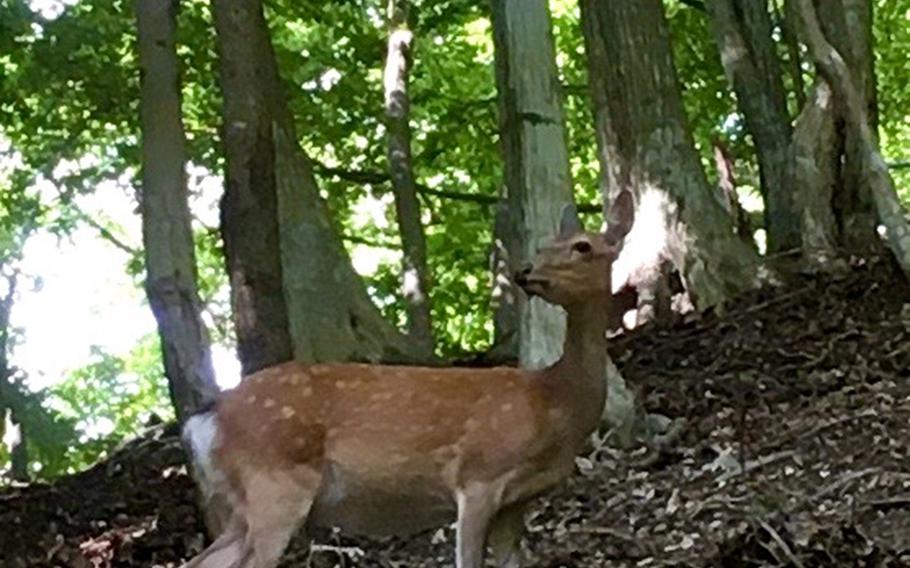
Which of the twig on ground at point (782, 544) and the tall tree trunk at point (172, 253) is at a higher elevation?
the tall tree trunk at point (172, 253)

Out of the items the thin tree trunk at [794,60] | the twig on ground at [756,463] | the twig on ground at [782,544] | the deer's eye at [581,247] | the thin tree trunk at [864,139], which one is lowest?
the twig on ground at [782,544]

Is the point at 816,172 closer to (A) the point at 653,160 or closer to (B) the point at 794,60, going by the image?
(A) the point at 653,160

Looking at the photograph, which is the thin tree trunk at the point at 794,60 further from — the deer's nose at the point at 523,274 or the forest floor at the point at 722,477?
the deer's nose at the point at 523,274

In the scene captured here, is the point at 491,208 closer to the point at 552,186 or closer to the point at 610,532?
the point at 552,186

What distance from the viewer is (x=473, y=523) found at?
624cm

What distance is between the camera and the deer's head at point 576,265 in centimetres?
638

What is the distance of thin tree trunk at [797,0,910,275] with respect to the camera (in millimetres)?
9602

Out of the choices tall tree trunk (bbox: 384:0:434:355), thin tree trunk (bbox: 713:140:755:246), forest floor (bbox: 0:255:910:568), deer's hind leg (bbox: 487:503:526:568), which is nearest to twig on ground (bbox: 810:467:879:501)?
forest floor (bbox: 0:255:910:568)

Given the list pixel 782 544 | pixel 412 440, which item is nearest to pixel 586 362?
pixel 412 440

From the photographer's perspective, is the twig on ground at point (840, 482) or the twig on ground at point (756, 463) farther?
the twig on ground at point (756, 463)

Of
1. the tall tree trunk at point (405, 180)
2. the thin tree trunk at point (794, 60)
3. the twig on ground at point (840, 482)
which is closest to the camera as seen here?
the twig on ground at point (840, 482)

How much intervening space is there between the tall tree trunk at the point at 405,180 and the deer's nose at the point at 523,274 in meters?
7.39

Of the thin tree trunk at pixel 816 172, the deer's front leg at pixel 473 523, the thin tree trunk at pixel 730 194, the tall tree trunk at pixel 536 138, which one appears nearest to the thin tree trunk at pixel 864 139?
the thin tree trunk at pixel 816 172

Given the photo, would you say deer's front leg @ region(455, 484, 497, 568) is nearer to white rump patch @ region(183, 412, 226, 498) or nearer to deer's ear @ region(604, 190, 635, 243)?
white rump patch @ region(183, 412, 226, 498)
